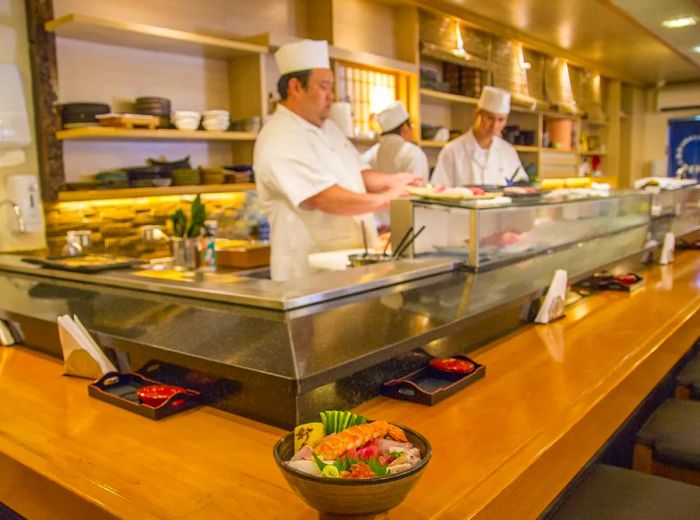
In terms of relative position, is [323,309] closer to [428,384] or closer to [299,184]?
[428,384]

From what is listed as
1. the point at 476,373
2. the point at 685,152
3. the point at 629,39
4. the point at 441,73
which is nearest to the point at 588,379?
the point at 476,373

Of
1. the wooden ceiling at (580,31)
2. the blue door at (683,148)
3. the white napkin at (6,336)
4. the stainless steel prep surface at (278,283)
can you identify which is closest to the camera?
the stainless steel prep surface at (278,283)

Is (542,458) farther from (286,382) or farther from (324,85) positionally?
(324,85)

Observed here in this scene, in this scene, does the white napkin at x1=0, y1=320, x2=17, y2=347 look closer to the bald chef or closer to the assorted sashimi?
the bald chef

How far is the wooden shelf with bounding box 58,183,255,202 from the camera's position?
10.4 ft

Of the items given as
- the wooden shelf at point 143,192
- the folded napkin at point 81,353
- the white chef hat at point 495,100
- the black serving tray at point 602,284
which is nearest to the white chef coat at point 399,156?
the white chef hat at point 495,100

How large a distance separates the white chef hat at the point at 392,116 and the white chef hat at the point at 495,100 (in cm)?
50

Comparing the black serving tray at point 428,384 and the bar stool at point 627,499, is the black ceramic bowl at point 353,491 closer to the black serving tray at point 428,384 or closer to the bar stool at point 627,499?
the black serving tray at point 428,384

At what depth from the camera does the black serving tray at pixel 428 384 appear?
4.33ft

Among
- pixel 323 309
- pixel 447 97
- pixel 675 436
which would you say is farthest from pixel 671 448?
pixel 447 97

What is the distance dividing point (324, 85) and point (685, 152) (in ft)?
29.2

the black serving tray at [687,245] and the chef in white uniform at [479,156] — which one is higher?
the chef in white uniform at [479,156]

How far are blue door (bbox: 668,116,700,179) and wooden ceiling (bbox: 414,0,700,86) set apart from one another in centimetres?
173

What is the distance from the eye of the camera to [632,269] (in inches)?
115
